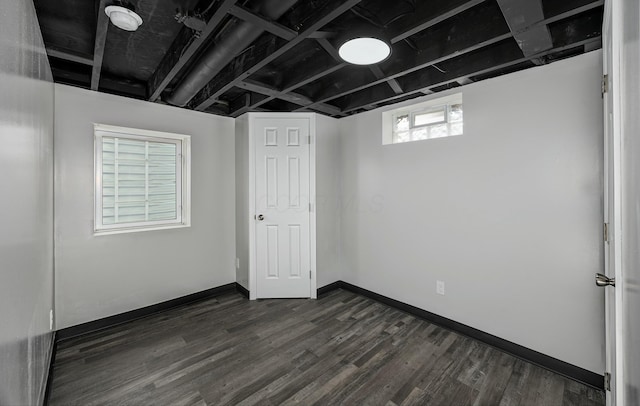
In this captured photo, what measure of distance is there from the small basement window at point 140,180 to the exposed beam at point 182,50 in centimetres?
56

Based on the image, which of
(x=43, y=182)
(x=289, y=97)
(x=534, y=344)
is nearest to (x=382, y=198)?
(x=289, y=97)

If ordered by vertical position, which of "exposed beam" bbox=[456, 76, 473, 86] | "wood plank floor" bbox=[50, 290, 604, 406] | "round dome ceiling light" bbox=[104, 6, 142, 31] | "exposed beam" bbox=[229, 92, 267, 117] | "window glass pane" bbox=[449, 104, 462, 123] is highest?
"exposed beam" bbox=[229, 92, 267, 117]

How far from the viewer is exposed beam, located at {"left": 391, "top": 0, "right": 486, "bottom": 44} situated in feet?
4.68

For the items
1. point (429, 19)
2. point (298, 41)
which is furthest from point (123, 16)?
point (429, 19)

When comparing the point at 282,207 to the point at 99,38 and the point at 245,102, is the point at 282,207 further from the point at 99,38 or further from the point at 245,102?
the point at 99,38

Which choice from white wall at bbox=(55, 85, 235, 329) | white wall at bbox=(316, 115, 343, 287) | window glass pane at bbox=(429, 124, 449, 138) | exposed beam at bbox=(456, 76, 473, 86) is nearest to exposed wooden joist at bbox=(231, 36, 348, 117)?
white wall at bbox=(316, 115, 343, 287)

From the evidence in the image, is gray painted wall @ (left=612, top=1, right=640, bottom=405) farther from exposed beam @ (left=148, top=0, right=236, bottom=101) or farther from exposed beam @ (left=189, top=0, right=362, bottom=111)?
exposed beam @ (left=148, top=0, right=236, bottom=101)

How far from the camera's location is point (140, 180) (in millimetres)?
2842

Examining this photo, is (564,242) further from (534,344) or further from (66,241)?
(66,241)

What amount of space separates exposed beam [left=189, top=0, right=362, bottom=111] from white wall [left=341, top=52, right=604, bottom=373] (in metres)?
1.59

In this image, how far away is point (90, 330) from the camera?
8.20ft

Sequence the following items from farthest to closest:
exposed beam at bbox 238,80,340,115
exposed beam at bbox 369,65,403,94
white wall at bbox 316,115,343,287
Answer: white wall at bbox 316,115,343,287 → exposed beam at bbox 238,80,340,115 → exposed beam at bbox 369,65,403,94

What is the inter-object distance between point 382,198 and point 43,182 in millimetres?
2838

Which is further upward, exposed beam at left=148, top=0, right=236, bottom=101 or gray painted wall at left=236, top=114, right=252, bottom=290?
exposed beam at left=148, top=0, right=236, bottom=101
